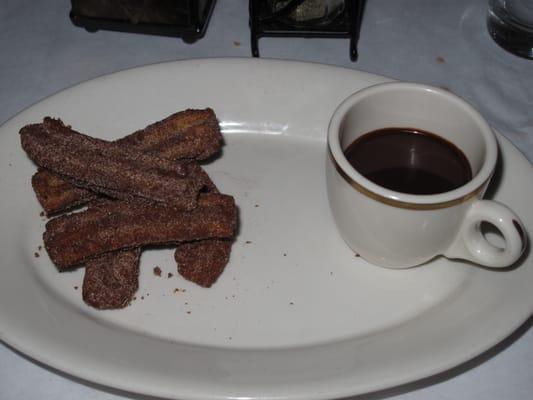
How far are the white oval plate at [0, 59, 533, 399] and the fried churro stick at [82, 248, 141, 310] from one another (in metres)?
0.02

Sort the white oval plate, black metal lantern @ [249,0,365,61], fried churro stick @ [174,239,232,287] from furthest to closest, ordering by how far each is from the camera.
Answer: black metal lantern @ [249,0,365,61]
fried churro stick @ [174,239,232,287]
the white oval plate

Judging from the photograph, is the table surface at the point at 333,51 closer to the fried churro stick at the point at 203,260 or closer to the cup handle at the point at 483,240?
the cup handle at the point at 483,240

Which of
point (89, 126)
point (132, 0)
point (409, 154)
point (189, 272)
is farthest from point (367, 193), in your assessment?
point (132, 0)

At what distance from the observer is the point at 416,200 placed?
2.21 ft

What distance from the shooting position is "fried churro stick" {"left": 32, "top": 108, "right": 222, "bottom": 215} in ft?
2.68

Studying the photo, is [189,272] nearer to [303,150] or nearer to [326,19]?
[303,150]

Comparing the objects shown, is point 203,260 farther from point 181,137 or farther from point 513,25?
point 513,25

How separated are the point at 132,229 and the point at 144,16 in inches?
19.5

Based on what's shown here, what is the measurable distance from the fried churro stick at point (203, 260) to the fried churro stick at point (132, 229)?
25mm

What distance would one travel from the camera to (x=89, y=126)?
94 centimetres

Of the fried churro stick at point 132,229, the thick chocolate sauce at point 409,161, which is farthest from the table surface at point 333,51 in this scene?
the fried churro stick at point 132,229

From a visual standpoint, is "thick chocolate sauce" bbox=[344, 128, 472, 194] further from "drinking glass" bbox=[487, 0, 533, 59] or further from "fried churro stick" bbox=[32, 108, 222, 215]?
"drinking glass" bbox=[487, 0, 533, 59]

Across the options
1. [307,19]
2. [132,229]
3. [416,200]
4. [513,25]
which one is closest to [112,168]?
[132,229]

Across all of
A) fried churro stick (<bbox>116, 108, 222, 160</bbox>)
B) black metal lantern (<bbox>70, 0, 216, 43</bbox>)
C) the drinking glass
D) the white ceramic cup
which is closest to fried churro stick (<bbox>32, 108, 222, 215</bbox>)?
fried churro stick (<bbox>116, 108, 222, 160</bbox>)
